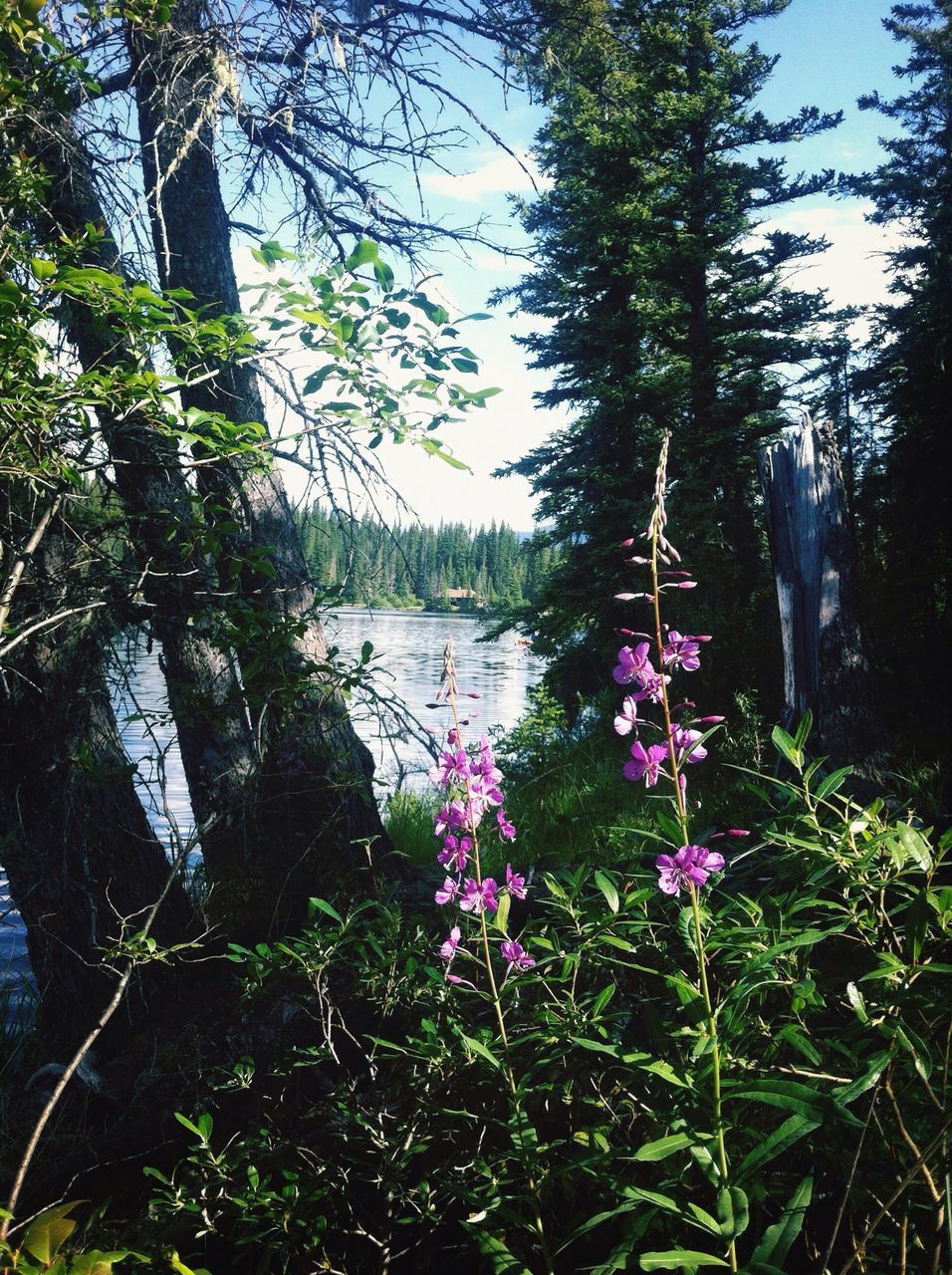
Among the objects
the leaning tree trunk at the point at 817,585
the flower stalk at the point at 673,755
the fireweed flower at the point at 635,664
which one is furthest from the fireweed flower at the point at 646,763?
the leaning tree trunk at the point at 817,585

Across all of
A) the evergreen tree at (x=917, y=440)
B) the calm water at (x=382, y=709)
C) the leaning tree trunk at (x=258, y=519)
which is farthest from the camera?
the evergreen tree at (x=917, y=440)

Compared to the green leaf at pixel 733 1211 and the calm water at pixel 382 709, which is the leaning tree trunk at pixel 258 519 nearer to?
the calm water at pixel 382 709

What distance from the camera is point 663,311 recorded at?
9.27 m

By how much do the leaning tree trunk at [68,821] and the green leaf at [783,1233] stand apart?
281cm

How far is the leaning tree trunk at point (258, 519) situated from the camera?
3859 millimetres

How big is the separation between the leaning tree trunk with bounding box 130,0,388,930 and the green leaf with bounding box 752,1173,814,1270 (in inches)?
111

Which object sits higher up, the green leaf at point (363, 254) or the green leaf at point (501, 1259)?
the green leaf at point (363, 254)

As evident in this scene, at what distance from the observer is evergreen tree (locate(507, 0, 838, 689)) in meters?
8.37

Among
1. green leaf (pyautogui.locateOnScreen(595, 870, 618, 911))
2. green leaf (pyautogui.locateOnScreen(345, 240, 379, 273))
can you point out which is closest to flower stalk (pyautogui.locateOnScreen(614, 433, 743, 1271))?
green leaf (pyautogui.locateOnScreen(595, 870, 618, 911))

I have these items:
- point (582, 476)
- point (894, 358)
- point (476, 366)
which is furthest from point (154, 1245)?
point (894, 358)

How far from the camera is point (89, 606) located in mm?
2496

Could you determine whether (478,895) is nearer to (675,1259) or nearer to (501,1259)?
(501,1259)

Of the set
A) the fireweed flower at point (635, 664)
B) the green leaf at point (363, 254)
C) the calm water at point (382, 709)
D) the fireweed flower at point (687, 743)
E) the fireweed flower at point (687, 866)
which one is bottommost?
the calm water at point (382, 709)

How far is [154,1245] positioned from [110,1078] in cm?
180
